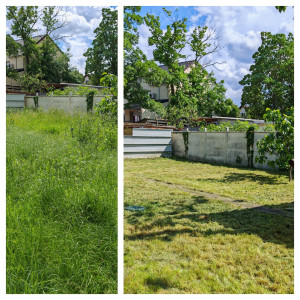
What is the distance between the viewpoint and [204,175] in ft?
17.7

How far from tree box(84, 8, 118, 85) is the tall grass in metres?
0.36

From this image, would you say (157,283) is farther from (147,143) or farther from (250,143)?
(147,143)

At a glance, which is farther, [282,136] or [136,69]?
[136,69]

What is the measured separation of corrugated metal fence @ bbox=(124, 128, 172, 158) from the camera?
25.6 ft

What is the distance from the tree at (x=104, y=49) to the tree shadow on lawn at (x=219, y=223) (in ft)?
4.13

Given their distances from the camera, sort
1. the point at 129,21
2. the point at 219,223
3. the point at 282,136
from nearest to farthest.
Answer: the point at 129,21 → the point at 219,223 → the point at 282,136

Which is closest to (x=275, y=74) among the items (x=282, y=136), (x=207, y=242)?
(x=282, y=136)

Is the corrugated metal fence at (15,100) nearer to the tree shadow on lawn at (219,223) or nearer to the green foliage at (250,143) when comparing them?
the tree shadow on lawn at (219,223)

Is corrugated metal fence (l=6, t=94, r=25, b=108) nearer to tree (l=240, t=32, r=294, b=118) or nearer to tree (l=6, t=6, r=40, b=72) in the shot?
tree (l=6, t=6, r=40, b=72)

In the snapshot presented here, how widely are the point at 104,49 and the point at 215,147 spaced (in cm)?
606

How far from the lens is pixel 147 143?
803 centimetres

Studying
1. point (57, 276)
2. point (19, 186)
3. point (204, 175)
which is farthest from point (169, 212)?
point (204, 175)

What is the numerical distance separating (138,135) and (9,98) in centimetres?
599
